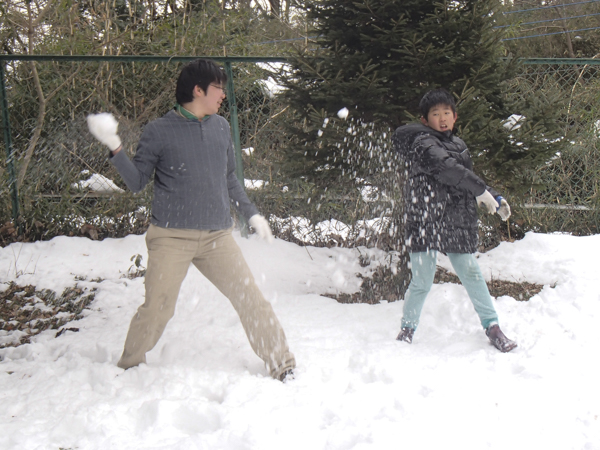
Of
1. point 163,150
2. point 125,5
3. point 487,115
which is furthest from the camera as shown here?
point 125,5

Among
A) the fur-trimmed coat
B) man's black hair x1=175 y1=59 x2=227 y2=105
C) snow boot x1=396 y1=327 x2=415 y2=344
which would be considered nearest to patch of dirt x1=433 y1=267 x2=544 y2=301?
snow boot x1=396 y1=327 x2=415 y2=344

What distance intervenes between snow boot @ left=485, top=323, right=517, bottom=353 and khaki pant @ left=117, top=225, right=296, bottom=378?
3.98 ft

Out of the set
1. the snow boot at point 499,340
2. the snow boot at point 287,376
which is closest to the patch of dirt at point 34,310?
the snow boot at point 287,376

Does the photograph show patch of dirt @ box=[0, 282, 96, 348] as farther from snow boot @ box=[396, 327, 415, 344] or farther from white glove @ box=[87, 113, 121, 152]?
snow boot @ box=[396, 327, 415, 344]

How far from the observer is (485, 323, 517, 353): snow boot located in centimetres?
312

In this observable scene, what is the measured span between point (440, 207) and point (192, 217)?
1.43 meters

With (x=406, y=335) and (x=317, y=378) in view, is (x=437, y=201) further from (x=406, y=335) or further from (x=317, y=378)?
(x=317, y=378)

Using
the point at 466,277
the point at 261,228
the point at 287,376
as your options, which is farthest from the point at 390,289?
the point at 261,228

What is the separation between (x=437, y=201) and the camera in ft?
10.2

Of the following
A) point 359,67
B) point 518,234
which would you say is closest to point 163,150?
point 359,67

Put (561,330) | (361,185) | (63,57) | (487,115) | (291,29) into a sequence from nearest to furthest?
1. (561,330)
2. (487,115)
3. (361,185)
4. (63,57)
5. (291,29)

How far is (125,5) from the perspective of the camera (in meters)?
7.52

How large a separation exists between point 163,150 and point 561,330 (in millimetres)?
2690

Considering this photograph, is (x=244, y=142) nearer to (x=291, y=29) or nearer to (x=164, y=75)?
(x=164, y=75)
